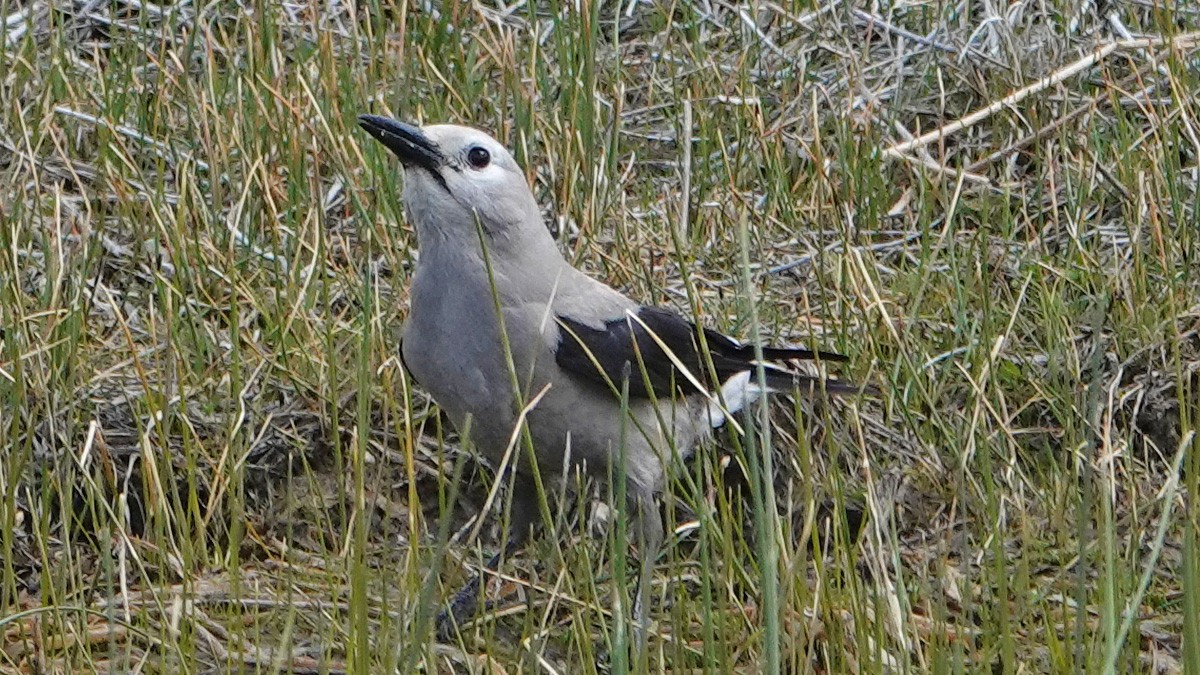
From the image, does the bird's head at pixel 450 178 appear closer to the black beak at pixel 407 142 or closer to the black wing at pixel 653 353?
the black beak at pixel 407 142

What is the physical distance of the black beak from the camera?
4066 mm

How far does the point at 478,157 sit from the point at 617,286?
1.12 meters

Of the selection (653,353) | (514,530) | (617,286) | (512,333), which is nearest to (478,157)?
(512,333)

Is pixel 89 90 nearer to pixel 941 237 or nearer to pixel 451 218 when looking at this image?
pixel 451 218

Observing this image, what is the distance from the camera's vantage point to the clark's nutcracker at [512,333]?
3.97 metres

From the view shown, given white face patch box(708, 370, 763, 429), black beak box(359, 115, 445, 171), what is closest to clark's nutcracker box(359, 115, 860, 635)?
black beak box(359, 115, 445, 171)

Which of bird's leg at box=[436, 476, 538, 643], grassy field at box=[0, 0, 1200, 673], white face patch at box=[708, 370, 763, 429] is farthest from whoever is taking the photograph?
white face patch at box=[708, 370, 763, 429]

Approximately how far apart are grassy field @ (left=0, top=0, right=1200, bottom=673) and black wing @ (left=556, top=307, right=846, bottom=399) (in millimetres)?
192

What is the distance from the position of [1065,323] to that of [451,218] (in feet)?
5.72

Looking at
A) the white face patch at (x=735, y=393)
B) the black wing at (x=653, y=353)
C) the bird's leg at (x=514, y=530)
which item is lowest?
the bird's leg at (x=514, y=530)

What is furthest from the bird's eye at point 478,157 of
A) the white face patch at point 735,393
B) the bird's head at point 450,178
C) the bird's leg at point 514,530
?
the white face patch at point 735,393

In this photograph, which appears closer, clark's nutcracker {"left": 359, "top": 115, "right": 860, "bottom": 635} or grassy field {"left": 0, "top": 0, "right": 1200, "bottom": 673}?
grassy field {"left": 0, "top": 0, "right": 1200, "bottom": 673}

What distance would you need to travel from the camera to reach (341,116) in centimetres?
562

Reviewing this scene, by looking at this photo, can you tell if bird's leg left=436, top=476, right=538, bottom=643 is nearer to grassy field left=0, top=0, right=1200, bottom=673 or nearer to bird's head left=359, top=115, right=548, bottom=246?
grassy field left=0, top=0, right=1200, bottom=673
